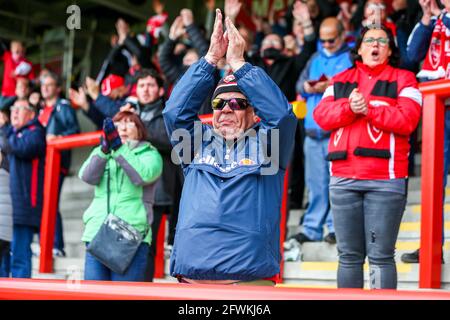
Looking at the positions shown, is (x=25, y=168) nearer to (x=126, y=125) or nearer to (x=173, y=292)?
(x=126, y=125)

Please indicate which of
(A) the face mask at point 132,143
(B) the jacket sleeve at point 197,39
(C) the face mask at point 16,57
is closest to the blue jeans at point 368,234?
(A) the face mask at point 132,143

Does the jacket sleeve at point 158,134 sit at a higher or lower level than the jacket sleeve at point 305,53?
lower

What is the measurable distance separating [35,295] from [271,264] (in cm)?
113

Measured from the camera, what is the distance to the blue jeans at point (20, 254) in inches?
233

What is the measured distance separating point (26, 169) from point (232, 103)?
3.87 metres

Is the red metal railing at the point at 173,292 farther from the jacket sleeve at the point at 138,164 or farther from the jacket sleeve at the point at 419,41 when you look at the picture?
the jacket sleeve at the point at 419,41

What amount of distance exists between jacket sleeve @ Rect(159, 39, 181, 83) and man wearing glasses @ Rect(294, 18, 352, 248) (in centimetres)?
127

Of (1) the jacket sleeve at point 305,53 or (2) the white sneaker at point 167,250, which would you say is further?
(1) the jacket sleeve at point 305,53

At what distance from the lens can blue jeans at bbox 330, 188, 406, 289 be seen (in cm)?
393

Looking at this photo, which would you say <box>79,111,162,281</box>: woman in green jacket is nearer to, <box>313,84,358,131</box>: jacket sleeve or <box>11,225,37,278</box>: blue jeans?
<box>313,84,358,131</box>: jacket sleeve

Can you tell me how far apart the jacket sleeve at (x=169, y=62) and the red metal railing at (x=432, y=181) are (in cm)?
299

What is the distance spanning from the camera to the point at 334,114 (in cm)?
420

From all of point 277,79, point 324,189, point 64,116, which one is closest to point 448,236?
point 324,189

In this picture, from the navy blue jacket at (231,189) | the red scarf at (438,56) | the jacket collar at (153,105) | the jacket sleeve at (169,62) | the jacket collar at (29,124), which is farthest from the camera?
the jacket sleeve at (169,62)
